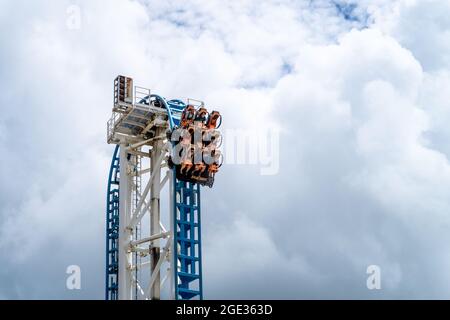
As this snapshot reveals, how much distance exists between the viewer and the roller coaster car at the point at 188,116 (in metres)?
65.0

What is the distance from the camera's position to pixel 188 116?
213ft

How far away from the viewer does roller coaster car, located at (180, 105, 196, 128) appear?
6500 centimetres

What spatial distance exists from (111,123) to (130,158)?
3.30 meters
